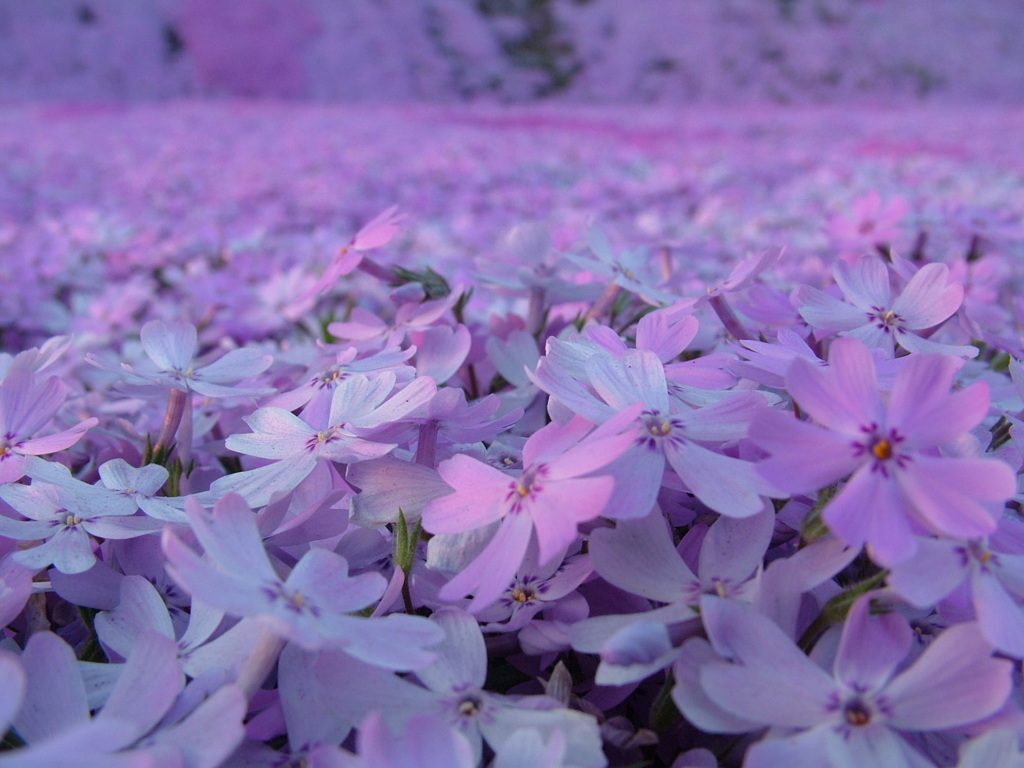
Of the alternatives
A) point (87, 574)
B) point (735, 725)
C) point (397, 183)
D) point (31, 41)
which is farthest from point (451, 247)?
point (31, 41)

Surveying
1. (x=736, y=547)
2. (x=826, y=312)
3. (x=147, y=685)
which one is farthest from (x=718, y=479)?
(x=147, y=685)

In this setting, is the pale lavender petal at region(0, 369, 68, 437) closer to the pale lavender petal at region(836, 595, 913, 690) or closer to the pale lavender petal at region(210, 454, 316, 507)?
the pale lavender petal at region(210, 454, 316, 507)

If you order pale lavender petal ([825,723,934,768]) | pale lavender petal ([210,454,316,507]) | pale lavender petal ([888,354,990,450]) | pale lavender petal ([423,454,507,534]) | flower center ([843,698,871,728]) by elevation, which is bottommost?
pale lavender petal ([825,723,934,768])

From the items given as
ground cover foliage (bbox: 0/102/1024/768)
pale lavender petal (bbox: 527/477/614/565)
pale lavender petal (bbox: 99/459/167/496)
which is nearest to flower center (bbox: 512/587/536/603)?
ground cover foliage (bbox: 0/102/1024/768)

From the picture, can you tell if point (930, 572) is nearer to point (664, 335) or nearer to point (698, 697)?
point (698, 697)

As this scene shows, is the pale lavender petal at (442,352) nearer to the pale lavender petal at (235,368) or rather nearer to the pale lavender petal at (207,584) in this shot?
the pale lavender petal at (235,368)

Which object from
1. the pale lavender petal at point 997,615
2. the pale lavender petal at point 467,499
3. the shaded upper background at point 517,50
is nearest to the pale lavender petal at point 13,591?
the pale lavender petal at point 467,499
